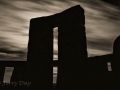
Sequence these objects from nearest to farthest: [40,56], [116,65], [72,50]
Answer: [116,65] → [72,50] → [40,56]

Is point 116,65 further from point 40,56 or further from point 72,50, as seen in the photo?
point 40,56

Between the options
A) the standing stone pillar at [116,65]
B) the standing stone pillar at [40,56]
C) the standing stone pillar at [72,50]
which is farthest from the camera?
the standing stone pillar at [40,56]

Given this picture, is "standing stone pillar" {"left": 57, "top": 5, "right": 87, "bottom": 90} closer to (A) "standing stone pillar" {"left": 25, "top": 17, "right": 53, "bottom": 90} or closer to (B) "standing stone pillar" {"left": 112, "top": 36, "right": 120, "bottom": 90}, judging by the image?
(A) "standing stone pillar" {"left": 25, "top": 17, "right": 53, "bottom": 90}

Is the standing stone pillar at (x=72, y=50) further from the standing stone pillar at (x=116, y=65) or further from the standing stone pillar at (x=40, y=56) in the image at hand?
the standing stone pillar at (x=116, y=65)

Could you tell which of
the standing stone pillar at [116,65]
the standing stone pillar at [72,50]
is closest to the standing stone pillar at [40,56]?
the standing stone pillar at [72,50]

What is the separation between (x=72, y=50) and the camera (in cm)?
A: 582

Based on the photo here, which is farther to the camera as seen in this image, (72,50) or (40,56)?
(40,56)

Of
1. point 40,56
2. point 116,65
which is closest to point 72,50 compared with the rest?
A: point 40,56

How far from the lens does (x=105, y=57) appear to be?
506 centimetres

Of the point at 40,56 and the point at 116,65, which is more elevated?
the point at 40,56

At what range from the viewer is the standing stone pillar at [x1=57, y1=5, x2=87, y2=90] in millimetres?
5502

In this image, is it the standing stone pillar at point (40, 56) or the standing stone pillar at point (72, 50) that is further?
the standing stone pillar at point (40, 56)

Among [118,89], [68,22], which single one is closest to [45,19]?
[68,22]

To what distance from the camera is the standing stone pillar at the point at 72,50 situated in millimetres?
5502
